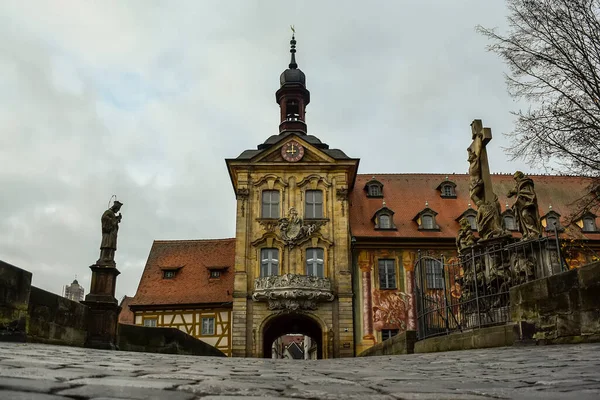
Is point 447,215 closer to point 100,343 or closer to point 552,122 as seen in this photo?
point 552,122

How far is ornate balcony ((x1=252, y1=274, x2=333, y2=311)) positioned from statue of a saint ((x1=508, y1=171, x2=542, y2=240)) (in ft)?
58.1

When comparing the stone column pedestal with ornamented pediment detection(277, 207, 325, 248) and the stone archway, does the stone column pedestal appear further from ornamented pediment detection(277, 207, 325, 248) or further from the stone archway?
ornamented pediment detection(277, 207, 325, 248)

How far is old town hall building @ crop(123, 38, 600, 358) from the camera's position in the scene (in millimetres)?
29625

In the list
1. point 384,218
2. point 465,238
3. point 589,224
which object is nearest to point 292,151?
point 384,218

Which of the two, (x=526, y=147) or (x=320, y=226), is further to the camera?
(x=320, y=226)

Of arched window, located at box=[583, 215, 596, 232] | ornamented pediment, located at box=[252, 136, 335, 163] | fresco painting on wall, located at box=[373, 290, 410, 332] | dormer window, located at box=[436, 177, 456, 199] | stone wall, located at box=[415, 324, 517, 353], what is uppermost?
ornamented pediment, located at box=[252, 136, 335, 163]

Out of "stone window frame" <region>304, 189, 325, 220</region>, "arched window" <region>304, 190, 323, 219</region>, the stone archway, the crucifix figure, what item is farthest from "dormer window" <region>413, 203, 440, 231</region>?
the crucifix figure

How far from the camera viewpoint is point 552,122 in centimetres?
1481

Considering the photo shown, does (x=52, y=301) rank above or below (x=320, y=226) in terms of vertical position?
below

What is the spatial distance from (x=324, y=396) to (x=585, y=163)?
13.5m

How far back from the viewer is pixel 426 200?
35375mm

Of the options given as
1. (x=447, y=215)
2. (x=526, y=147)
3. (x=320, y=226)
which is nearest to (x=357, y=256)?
(x=320, y=226)

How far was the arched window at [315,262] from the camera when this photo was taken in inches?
1203

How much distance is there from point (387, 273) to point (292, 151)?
27.2 ft
